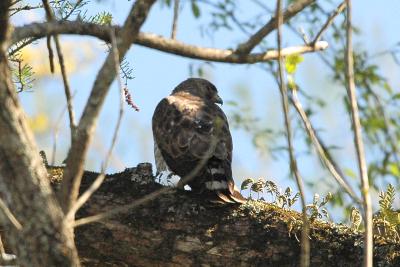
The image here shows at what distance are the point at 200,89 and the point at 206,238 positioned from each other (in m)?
4.35

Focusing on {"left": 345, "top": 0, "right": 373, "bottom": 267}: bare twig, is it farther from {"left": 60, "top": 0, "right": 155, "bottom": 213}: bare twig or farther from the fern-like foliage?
the fern-like foliage

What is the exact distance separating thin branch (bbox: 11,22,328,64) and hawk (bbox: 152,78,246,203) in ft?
6.30

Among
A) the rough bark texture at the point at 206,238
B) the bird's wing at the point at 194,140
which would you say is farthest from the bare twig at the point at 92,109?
the bird's wing at the point at 194,140

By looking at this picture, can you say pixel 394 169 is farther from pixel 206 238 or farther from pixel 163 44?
pixel 163 44

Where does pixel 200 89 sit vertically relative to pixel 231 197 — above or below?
above

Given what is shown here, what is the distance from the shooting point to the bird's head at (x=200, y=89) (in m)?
9.29

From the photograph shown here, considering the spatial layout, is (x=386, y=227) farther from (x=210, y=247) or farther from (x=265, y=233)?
(x=210, y=247)

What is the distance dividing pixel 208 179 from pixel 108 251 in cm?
162

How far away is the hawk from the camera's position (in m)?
6.61

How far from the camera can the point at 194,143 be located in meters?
7.27

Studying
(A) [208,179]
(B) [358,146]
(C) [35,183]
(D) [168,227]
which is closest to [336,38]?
(A) [208,179]

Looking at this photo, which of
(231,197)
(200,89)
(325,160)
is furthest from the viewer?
(200,89)

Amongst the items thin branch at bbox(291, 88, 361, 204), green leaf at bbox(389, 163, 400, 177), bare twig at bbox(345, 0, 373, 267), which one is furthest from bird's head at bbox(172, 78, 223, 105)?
bare twig at bbox(345, 0, 373, 267)

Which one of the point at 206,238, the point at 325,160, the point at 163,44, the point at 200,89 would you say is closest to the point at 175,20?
the point at 163,44
